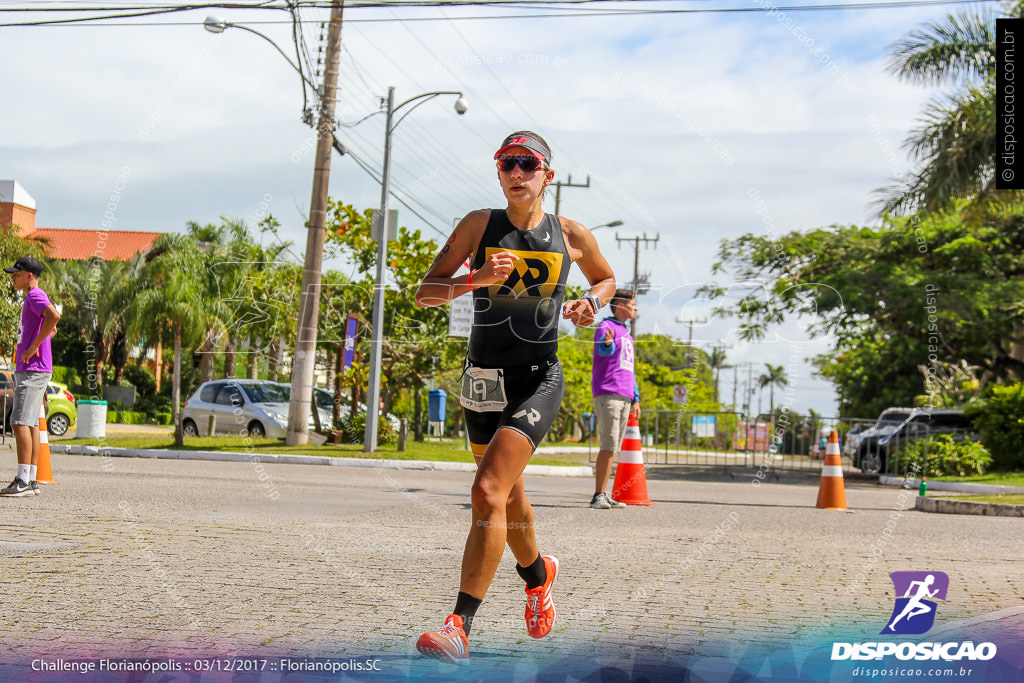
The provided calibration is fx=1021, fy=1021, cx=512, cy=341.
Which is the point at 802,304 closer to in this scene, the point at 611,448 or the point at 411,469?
the point at 411,469

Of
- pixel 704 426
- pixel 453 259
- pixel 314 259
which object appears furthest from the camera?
pixel 704 426

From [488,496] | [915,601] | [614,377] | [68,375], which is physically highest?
[68,375]

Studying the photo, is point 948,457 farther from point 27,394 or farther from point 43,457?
point 27,394

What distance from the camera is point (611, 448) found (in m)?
10.1

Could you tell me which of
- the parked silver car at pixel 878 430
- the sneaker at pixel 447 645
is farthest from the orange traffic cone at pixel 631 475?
the parked silver car at pixel 878 430

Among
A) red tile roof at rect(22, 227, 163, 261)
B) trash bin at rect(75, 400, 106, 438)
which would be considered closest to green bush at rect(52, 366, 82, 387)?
red tile roof at rect(22, 227, 163, 261)

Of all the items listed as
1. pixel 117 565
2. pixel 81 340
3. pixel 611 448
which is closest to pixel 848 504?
pixel 611 448

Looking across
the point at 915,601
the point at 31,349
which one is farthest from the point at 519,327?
the point at 31,349

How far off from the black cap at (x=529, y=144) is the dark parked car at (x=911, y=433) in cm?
1768

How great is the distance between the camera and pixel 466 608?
12.3 ft

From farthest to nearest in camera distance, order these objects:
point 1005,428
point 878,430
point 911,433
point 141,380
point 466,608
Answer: point 141,380 < point 878,430 < point 911,433 < point 1005,428 < point 466,608

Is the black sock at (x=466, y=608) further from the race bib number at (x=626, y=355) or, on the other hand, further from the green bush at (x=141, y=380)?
the green bush at (x=141, y=380)

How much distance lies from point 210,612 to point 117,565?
142 cm

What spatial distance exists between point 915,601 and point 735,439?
18.5 m
